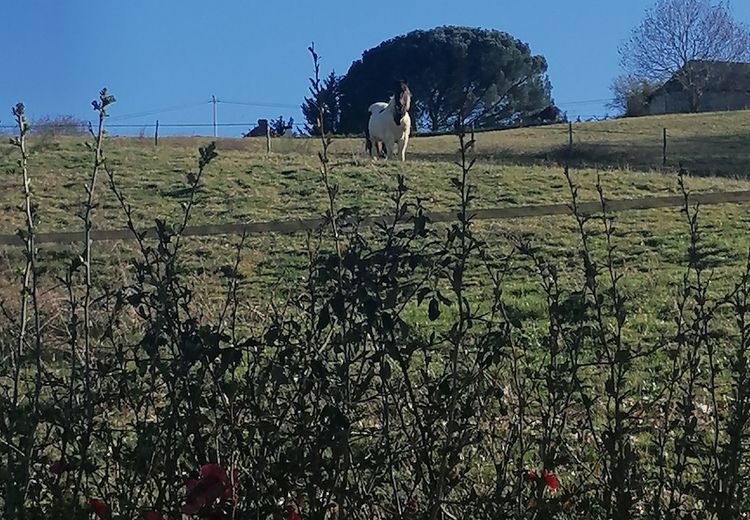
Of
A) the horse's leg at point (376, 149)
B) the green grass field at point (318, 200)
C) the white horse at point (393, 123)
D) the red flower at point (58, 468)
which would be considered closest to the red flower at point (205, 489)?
the red flower at point (58, 468)

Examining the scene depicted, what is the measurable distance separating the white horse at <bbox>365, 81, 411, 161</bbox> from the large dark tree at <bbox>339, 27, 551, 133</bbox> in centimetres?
2765

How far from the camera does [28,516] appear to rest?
292 cm

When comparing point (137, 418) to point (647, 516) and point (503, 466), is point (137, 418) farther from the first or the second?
point (647, 516)

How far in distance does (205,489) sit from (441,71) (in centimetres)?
5717

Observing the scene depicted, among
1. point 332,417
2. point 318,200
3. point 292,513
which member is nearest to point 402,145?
point 318,200

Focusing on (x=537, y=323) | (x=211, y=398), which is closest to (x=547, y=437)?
(x=211, y=398)

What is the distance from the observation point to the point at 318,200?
19.2 m

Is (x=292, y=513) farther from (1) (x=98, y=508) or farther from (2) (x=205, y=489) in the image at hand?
(1) (x=98, y=508)

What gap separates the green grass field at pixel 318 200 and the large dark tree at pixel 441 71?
2041 cm

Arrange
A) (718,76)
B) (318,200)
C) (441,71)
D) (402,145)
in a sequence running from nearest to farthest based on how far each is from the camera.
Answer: (318,200) < (402,145) < (441,71) < (718,76)

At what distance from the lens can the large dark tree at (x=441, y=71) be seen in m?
55.1

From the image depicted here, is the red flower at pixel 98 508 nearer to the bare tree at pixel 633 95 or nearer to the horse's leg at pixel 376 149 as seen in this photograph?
the horse's leg at pixel 376 149

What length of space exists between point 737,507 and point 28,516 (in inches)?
74.2

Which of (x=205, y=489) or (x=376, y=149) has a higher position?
(x=376, y=149)
